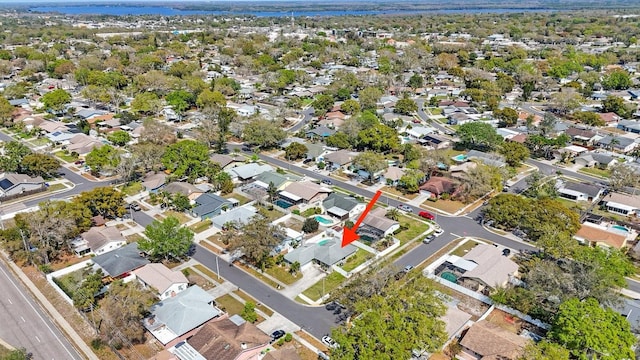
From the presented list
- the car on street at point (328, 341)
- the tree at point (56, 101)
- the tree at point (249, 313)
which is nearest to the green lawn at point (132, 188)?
the tree at point (249, 313)

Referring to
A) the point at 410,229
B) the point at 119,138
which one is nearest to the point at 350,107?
the point at 119,138

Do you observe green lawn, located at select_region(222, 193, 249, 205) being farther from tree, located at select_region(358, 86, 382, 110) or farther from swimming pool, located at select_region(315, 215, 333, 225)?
tree, located at select_region(358, 86, 382, 110)

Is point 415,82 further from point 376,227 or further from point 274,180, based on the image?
point 376,227

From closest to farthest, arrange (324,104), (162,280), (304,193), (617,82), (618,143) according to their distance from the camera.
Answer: (162,280)
(304,193)
(618,143)
(324,104)
(617,82)

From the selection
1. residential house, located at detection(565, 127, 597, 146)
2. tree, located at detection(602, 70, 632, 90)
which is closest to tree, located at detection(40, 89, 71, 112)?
residential house, located at detection(565, 127, 597, 146)

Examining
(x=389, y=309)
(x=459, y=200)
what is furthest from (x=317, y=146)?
(x=389, y=309)

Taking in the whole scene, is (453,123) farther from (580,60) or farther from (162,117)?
(580,60)
